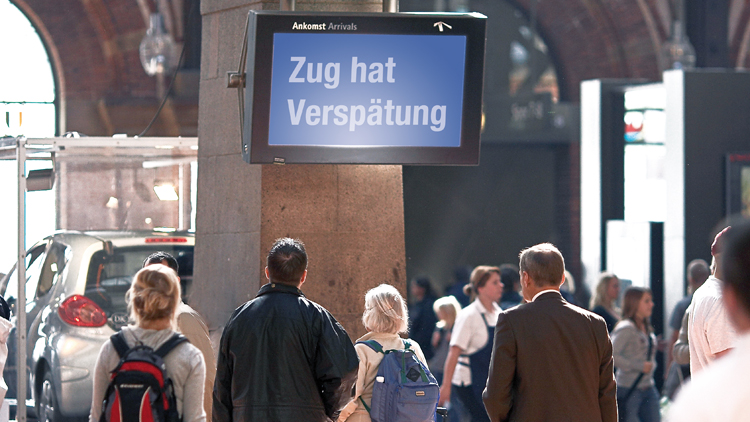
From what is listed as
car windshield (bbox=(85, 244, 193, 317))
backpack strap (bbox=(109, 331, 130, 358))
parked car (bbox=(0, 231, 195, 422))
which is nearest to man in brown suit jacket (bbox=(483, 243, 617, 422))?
backpack strap (bbox=(109, 331, 130, 358))

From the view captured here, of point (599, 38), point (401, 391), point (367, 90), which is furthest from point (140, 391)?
point (599, 38)

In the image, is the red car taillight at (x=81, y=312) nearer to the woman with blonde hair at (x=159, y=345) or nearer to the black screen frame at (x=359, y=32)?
the black screen frame at (x=359, y=32)

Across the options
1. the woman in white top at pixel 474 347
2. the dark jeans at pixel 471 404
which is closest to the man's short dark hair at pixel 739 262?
the woman in white top at pixel 474 347

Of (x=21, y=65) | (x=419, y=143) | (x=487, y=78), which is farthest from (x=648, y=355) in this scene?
(x=21, y=65)

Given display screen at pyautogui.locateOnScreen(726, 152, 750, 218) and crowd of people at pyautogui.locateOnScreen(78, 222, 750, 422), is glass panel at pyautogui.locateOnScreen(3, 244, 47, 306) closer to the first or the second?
crowd of people at pyautogui.locateOnScreen(78, 222, 750, 422)

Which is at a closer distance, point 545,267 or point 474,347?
point 545,267

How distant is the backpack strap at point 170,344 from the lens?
3746 millimetres

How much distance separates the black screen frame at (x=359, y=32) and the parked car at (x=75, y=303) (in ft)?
11.1

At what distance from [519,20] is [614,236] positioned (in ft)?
25.9

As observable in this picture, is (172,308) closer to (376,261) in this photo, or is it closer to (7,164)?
(376,261)

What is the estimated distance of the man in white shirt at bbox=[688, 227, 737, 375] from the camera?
4637 millimetres

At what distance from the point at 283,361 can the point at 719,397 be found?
2632 millimetres

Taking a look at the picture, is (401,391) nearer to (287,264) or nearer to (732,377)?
(287,264)

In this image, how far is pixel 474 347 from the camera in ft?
24.4
